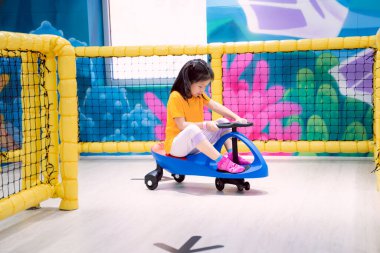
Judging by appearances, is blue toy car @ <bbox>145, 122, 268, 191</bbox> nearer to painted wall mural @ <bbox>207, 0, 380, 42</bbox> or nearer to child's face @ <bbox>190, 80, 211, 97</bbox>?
child's face @ <bbox>190, 80, 211, 97</bbox>

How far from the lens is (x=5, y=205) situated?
2072 mm

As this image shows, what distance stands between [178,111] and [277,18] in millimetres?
1542

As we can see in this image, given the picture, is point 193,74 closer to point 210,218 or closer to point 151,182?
point 151,182

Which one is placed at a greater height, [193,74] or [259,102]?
[193,74]

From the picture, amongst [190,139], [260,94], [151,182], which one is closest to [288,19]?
[260,94]

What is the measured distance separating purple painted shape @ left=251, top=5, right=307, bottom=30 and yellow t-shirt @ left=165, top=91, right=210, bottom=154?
1.23 meters

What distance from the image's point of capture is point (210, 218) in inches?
88.4

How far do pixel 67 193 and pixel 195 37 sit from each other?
2.18 metres

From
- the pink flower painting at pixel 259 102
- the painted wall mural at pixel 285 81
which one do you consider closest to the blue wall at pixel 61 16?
the painted wall mural at pixel 285 81

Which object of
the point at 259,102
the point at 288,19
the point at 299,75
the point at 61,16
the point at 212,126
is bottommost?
the point at 212,126

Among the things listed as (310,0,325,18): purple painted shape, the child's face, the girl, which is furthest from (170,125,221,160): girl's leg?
(310,0,325,18): purple painted shape

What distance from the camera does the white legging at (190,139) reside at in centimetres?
272

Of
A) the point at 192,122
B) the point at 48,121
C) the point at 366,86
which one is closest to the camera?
the point at 48,121

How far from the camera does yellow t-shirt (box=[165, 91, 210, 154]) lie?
285 cm
